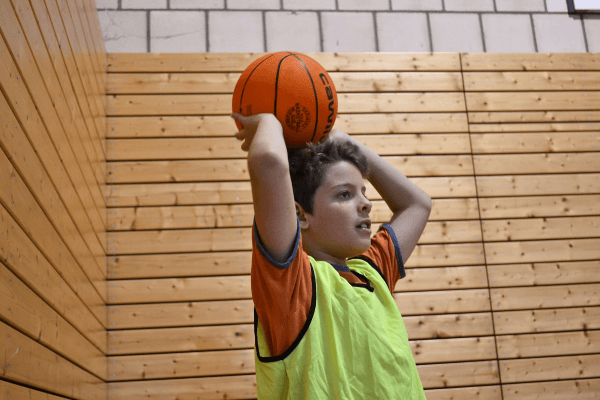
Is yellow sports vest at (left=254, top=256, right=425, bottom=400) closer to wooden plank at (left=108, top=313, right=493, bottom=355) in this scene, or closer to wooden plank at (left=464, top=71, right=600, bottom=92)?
wooden plank at (left=108, top=313, right=493, bottom=355)

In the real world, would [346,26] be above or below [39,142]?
above

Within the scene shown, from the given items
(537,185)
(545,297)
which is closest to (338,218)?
(545,297)

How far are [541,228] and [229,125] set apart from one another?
2.29 metres

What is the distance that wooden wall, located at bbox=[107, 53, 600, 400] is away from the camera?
3.36 metres

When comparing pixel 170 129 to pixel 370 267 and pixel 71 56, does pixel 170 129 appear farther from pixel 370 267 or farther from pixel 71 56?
pixel 370 267

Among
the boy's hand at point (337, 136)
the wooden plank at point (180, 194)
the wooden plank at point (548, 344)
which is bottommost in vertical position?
the wooden plank at point (548, 344)

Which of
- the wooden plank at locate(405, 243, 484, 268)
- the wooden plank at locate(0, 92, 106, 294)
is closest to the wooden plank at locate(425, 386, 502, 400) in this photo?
the wooden plank at locate(405, 243, 484, 268)

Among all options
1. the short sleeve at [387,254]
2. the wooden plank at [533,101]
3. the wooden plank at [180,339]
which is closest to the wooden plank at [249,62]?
the wooden plank at [533,101]

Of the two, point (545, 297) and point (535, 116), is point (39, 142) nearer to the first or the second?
point (545, 297)

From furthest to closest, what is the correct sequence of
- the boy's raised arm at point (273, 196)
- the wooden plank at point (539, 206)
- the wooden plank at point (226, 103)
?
the wooden plank at point (539, 206) → the wooden plank at point (226, 103) → the boy's raised arm at point (273, 196)

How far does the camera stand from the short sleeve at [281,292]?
120 cm

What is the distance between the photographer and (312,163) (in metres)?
1.59

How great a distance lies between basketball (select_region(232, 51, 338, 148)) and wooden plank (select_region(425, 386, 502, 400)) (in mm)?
2396

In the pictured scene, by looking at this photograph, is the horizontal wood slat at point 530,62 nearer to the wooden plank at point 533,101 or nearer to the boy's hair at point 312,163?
the wooden plank at point 533,101
